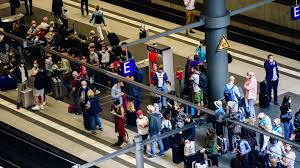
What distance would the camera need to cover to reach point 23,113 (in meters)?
27.9

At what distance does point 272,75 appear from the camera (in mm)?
26266

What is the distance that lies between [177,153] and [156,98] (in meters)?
3.33

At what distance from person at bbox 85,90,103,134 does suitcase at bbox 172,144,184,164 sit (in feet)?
9.32

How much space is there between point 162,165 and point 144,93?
185 inches

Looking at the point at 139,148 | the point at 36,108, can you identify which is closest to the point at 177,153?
the point at 36,108

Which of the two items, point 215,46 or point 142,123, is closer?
point 142,123

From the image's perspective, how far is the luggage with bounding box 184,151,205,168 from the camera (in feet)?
74.0

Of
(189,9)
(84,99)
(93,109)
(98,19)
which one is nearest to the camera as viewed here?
(93,109)

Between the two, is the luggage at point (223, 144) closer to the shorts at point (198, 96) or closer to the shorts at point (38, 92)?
the shorts at point (198, 96)

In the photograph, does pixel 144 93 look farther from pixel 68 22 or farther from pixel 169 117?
pixel 68 22

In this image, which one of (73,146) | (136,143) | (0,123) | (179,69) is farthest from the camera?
(179,69)

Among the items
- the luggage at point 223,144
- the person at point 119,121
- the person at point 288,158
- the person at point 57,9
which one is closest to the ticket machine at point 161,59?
the person at point 119,121

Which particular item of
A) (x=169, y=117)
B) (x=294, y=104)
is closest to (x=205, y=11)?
(x=169, y=117)

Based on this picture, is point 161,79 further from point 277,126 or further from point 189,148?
point 277,126
